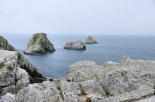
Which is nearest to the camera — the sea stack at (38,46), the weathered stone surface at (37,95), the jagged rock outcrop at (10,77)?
the weathered stone surface at (37,95)

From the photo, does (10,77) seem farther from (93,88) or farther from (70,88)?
(93,88)

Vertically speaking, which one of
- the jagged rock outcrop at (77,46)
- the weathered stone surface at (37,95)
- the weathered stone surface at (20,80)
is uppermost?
the weathered stone surface at (37,95)

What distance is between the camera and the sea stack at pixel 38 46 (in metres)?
120

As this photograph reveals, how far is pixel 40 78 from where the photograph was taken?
2066 inches

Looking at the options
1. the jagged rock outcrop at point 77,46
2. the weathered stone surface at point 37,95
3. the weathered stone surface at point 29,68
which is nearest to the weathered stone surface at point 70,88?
the weathered stone surface at point 37,95

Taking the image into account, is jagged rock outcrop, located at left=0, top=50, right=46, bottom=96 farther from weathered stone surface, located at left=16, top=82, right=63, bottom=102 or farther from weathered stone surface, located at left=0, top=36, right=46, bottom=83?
weathered stone surface, located at left=0, top=36, right=46, bottom=83

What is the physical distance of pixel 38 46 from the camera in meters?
123

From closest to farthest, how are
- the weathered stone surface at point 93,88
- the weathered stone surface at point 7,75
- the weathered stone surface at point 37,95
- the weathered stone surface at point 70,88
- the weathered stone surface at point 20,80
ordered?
1. the weathered stone surface at point 37,95
2. the weathered stone surface at point 70,88
3. the weathered stone surface at point 93,88
4. the weathered stone surface at point 7,75
5. the weathered stone surface at point 20,80

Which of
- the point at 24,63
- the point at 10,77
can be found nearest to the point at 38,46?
the point at 24,63

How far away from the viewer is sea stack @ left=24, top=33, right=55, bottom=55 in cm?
11997

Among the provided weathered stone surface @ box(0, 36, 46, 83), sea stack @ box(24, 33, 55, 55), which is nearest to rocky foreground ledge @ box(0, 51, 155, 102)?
weathered stone surface @ box(0, 36, 46, 83)

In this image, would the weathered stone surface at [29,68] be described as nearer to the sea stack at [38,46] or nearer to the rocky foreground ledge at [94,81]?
the rocky foreground ledge at [94,81]

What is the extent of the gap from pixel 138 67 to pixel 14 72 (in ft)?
70.6

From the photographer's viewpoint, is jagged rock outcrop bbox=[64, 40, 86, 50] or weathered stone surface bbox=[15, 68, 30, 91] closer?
weathered stone surface bbox=[15, 68, 30, 91]
